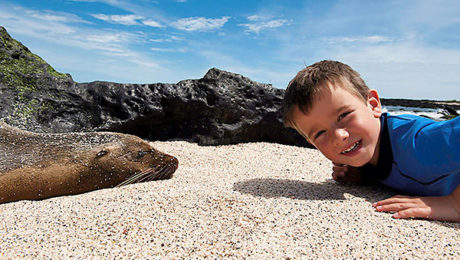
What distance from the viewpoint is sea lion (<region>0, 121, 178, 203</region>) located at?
3498 millimetres

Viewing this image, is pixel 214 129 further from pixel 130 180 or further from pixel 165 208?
pixel 165 208

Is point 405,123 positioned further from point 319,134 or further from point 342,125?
point 319,134

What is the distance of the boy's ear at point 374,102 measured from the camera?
3203 mm

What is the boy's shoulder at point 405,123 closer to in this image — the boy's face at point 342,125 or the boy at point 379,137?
the boy at point 379,137

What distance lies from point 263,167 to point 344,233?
2.57 metres

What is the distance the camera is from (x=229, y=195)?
9.76ft

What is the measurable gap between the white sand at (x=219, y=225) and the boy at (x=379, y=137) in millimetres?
253

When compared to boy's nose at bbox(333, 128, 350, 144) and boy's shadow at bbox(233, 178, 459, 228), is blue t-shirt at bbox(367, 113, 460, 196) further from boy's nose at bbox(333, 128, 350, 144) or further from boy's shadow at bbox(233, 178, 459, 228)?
boy's nose at bbox(333, 128, 350, 144)

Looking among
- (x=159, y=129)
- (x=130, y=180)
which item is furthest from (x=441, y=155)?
(x=159, y=129)

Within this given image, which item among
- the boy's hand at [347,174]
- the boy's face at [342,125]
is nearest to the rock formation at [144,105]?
the boy's hand at [347,174]

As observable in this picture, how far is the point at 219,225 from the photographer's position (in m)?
2.39

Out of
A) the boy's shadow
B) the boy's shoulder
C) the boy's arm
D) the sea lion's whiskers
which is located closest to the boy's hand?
the boy's shadow

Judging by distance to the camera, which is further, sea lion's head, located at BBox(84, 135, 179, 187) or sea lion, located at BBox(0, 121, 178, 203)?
sea lion's head, located at BBox(84, 135, 179, 187)

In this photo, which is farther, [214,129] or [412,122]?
[214,129]
